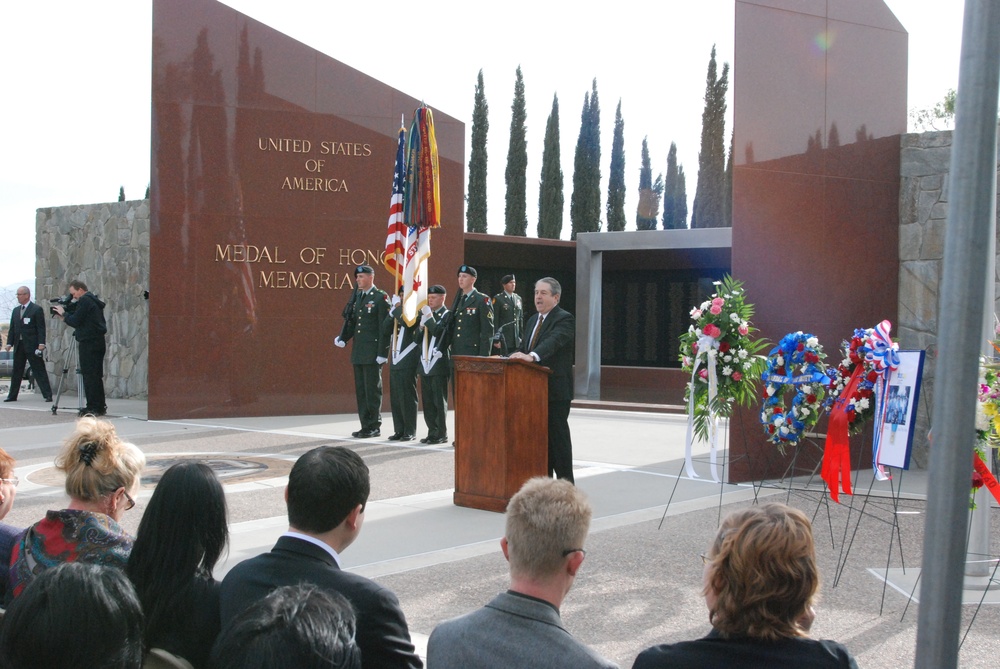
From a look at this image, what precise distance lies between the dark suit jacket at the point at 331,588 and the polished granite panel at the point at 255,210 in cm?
1128

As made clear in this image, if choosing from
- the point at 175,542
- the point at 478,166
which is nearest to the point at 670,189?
the point at 478,166

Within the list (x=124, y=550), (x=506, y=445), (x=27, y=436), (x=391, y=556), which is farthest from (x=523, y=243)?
(x=124, y=550)

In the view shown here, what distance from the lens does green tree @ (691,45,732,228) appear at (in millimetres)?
32031

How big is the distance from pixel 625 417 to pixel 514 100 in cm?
2494

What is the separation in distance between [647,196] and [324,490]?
113ft

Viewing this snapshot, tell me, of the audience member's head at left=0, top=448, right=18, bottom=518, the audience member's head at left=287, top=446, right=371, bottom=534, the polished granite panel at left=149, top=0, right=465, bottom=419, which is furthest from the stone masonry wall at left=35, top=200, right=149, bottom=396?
the audience member's head at left=287, top=446, right=371, bottom=534

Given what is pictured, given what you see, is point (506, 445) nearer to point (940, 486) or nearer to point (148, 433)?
point (940, 486)

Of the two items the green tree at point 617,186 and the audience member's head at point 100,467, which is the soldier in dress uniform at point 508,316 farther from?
the green tree at point 617,186

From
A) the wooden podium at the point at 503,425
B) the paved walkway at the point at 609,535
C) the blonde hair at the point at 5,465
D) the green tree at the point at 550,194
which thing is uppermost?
the green tree at the point at 550,194

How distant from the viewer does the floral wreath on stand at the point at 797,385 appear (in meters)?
6.61

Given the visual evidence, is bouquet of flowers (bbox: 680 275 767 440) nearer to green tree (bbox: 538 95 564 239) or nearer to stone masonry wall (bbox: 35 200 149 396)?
stone masonry wall (bbox: 35 200 149 396)

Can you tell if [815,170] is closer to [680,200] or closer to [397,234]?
[397,234]

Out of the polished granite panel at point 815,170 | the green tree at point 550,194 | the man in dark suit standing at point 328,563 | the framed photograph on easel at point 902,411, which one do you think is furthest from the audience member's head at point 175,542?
the green tree at point 550,194

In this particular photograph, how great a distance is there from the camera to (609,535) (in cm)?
639
